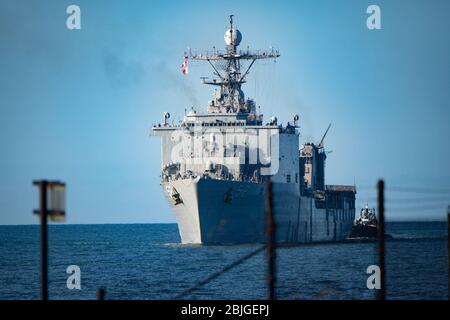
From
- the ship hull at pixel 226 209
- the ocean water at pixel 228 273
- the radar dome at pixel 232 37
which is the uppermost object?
the radar dome at pixel 232 37

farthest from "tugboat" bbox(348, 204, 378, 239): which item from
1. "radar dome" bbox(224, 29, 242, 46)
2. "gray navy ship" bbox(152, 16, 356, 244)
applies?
"radar dome" bbox(224, 29, 242, 46)

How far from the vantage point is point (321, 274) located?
59594mm

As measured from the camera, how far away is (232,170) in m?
75.9

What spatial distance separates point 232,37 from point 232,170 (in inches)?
482

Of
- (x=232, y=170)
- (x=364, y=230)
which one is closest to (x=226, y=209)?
(x=232, y=170)

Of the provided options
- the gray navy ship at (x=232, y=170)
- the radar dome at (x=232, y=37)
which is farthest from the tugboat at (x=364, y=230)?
the radar dome at (x=232, y=37)

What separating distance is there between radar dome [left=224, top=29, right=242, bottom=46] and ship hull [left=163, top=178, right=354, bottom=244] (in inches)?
447

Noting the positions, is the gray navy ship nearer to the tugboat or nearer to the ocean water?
the ocean water

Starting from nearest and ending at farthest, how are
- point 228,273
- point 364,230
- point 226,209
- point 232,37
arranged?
point 228,273 → point 226,209 → point 232,37 → point 364,230

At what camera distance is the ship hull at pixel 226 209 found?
70875 mm

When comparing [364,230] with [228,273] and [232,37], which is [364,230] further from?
[228,273]

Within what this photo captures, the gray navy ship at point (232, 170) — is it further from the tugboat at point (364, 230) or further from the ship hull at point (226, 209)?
the tugboat at point (364, 230)

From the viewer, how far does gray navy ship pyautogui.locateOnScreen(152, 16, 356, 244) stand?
71.9 metres
